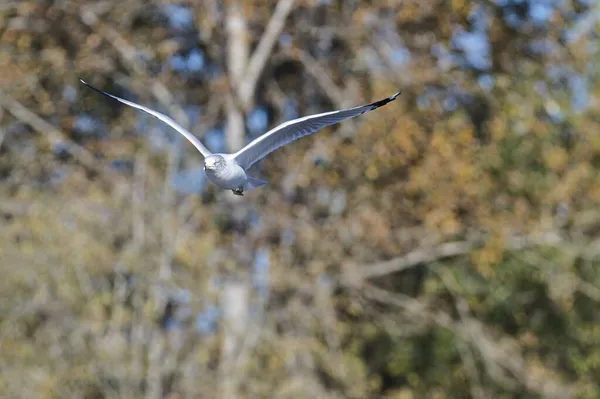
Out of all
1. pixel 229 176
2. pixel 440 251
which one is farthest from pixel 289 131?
pixel 440 251

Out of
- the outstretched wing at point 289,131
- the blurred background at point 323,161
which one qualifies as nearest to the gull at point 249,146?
the outstretched wing at point 289,131

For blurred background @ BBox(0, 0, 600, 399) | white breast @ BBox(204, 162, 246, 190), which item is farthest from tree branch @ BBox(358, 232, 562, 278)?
white breast @ BBox(204, 162, 246, 190)

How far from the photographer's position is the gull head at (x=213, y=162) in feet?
22.4

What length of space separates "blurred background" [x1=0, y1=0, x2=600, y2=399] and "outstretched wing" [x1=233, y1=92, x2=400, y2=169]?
25.6 feet

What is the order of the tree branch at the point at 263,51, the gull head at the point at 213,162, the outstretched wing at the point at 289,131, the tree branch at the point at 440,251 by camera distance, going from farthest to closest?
the tree branch at the point at 440,251
the tree branch at the point at 263,51
the outstretched wing at the point at 289,131
the gull head at the point at 213,162

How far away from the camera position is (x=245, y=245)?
56.9 ft

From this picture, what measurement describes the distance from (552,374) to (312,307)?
3988 millimetres

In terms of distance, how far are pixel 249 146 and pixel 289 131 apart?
1.13ft

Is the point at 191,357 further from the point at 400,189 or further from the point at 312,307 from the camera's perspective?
the point at 400,189

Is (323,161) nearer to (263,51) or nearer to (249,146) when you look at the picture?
(263,51)

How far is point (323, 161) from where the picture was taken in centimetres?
1888

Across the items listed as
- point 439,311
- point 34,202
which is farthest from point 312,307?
point 34,202

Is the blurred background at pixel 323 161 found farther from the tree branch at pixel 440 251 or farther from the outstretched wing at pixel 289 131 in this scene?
the outstretched wing at pixel 289 131

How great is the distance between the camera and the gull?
6.91m
